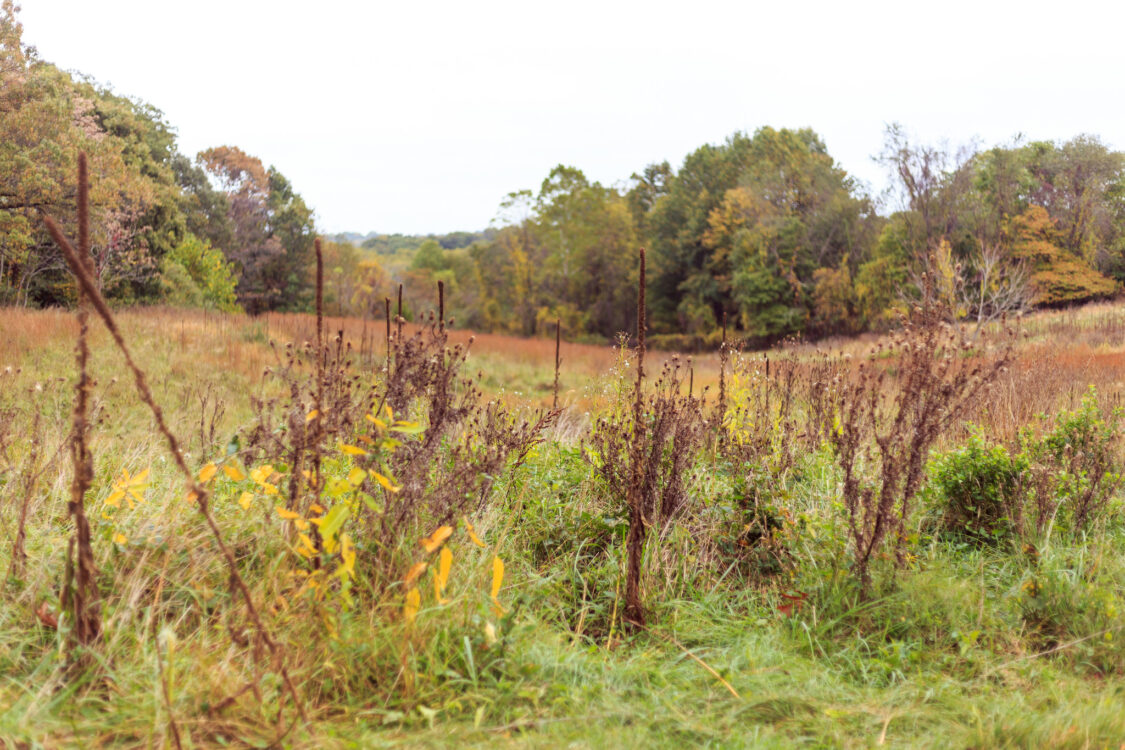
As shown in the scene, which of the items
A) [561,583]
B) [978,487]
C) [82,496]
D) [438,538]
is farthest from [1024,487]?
[82,496]

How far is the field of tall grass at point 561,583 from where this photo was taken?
1959 mm

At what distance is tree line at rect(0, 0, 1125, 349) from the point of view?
55.6 ft

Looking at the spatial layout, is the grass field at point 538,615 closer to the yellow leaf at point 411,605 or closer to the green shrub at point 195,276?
the yellow leaf at point 411,605

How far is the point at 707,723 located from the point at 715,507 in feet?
5.75

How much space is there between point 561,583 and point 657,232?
4196 cm

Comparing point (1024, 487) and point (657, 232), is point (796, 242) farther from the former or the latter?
point (1024, 487)

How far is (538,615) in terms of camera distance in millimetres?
2770

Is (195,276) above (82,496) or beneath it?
above

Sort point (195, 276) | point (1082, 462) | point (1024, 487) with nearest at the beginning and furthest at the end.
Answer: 1. point (1024, 487)
2. point (1082, 462)
3. point (195, 276)

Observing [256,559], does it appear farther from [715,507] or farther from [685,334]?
[685,334]

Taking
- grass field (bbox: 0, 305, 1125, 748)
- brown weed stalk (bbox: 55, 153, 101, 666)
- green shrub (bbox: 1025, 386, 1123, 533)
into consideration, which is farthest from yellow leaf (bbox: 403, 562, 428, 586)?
green shrub (bbox: 1025, 386, 1123, 533)

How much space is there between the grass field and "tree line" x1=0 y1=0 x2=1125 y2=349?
13923 millimetres

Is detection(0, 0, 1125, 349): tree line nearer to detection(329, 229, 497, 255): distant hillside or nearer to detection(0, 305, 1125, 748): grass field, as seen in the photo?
detection(0, 305, 1125, 748): grass field

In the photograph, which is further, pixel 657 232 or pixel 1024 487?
pixel 657 232
